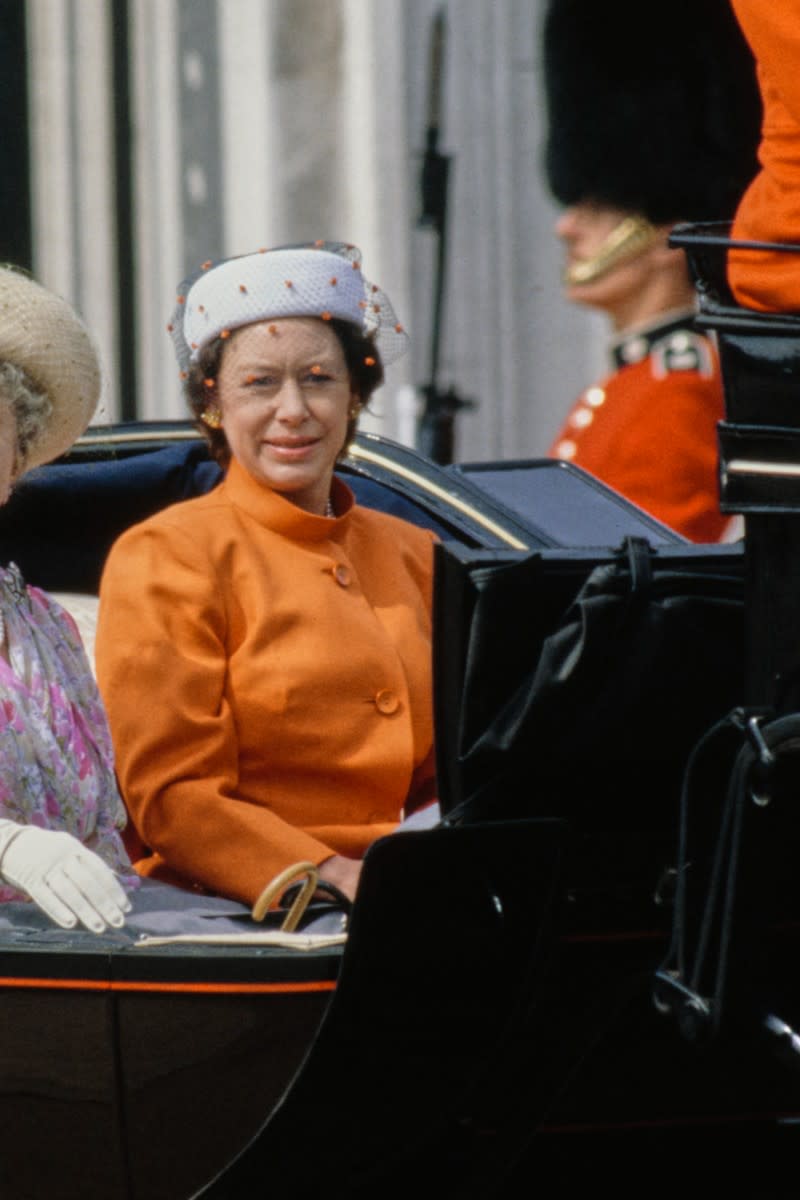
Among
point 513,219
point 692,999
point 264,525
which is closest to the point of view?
point 692,999

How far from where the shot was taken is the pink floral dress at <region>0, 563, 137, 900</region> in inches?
115

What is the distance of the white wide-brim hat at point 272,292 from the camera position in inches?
127

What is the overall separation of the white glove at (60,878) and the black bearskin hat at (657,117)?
293cm

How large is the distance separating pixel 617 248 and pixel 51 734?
8.65 ft

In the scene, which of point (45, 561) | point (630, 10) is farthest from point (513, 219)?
point (45, 561)

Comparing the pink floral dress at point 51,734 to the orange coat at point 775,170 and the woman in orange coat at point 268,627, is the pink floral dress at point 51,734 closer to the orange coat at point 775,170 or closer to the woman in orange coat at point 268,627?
the woman in orange coat at point 268,627

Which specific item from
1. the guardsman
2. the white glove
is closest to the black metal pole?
the guardsman

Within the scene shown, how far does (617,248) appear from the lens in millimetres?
5316

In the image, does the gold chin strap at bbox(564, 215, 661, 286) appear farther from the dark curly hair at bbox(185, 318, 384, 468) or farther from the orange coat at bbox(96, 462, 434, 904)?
the orange coat at bbox(96, 462, 434, 904)

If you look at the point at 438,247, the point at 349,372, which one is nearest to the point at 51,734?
the point at 349,372

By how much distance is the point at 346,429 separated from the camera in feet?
11.3

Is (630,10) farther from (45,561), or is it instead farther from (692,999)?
(692,999)

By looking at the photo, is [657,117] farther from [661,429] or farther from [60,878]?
[60,878]

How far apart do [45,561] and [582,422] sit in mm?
1618
